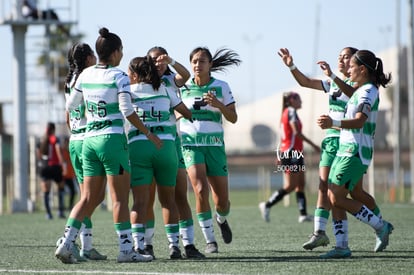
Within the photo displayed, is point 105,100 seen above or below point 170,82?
below

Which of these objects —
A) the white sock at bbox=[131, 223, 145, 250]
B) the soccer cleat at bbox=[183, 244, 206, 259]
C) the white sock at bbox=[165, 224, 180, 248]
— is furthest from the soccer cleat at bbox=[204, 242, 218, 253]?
the white sock at bbox=[131, 223, 145, 250]

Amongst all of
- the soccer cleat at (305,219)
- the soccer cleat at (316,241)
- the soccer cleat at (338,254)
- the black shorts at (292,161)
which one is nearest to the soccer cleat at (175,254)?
the soccer cleat at (338,254)

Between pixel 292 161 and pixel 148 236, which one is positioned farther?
pixel 292 161

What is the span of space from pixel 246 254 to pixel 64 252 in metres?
2.35

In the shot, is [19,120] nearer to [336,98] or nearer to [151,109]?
[336,98]

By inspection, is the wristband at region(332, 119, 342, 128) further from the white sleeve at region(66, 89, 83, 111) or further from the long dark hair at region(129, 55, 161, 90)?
the white sleeve at region(66, 89, 83, 111)

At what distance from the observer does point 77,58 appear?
11.1 m

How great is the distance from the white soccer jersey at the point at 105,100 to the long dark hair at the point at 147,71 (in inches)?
18.7

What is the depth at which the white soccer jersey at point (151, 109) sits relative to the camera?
10648 mm

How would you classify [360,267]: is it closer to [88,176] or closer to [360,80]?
[360,80]

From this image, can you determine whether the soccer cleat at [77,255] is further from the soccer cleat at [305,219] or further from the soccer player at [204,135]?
the soccer cleat at [305,219]

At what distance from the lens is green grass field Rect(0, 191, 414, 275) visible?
378 inches

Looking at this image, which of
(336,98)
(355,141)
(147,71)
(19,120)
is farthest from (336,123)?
(19,120)

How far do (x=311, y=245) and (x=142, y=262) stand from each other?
242cm
